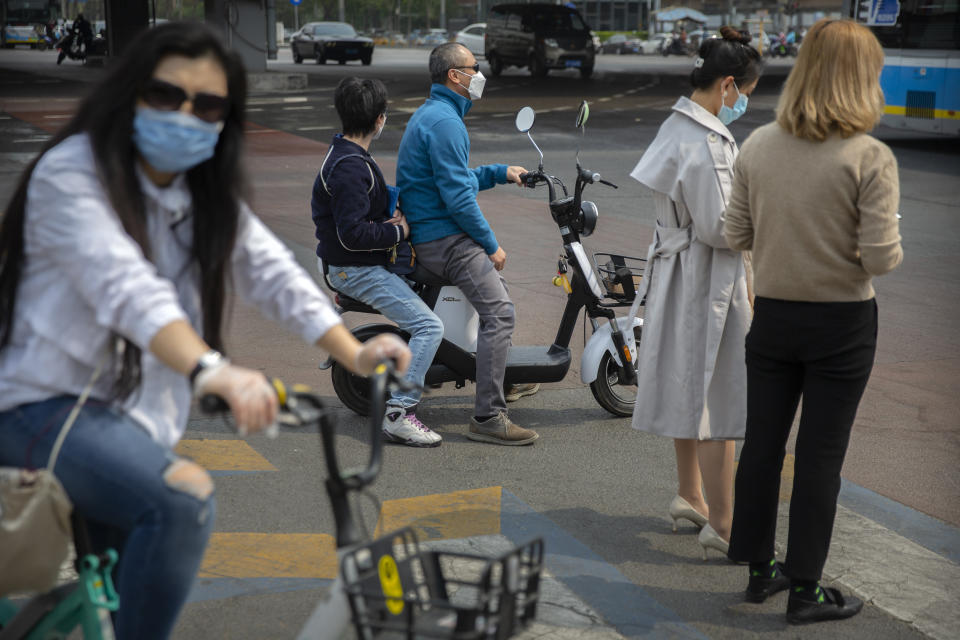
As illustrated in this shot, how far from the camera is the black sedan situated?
142 feet

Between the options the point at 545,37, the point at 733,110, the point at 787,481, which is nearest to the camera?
the point at 733,110

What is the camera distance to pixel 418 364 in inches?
202

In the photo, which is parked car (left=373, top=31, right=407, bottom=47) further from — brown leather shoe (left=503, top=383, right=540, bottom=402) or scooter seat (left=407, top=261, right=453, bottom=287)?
scooter seat (left=407, top=261, right=453, bottom=287)

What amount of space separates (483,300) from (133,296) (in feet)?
10.6

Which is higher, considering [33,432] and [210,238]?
[210,238]

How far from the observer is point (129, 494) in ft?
6.95

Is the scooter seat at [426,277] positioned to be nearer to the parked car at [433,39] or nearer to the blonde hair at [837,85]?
the blonde hair at [837,85]

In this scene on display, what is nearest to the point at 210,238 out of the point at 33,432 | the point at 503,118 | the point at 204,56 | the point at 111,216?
the point at 111,216

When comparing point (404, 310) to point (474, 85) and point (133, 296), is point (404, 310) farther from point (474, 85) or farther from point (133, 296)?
point (133, 296)

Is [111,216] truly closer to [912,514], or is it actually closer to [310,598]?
[310,598]

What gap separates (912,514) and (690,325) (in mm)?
1373

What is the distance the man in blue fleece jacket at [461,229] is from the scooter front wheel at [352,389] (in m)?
0.59

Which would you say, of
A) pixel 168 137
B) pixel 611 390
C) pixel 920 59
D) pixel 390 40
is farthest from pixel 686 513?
pixel 390 40

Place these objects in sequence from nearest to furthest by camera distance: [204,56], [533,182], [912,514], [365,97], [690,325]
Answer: [204,56], [690,325], [912,514], [365,97], [533,182]
